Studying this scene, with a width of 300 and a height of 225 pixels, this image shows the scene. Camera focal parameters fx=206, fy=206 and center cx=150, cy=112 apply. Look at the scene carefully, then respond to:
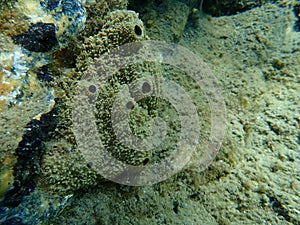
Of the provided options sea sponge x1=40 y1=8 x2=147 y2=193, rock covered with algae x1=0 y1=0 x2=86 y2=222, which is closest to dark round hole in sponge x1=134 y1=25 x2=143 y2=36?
sea sponge x1=40 y1=8 x2=147 y2=193

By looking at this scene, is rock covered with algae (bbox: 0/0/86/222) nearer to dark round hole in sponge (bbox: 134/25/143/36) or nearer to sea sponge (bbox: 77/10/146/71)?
sea sponge (bbox: 77/10/146/71)

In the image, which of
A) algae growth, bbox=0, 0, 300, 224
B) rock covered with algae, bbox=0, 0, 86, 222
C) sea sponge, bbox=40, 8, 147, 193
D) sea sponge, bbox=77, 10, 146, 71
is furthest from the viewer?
sea sponge, bbox=77, 10, 146, 71

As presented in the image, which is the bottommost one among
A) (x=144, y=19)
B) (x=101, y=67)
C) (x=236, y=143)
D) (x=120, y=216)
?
(x=120, y=216)

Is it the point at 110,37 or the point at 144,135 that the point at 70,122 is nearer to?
the point at 144,135

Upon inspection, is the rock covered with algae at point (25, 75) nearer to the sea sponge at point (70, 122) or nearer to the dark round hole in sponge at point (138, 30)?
the sea sponge at point (70, 122)

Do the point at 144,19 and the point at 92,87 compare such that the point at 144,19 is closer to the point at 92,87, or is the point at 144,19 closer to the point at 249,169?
the point at 92,87

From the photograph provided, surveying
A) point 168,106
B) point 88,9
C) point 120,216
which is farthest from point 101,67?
point 120,216

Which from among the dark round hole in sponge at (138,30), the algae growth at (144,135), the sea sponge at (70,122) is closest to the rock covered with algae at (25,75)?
the algae growth at (144,135)

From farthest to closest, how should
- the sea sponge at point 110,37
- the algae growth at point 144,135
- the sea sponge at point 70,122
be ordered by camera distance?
the sea sponge at point 110,37, the sea sponge at point 70,122, the algae growth at point 144,135

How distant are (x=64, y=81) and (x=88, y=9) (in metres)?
0.64

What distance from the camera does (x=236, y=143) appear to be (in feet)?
7.36

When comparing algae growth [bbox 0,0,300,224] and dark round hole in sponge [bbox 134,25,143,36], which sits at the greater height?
dark round hole in sponge [bbox 134,25,143,36]

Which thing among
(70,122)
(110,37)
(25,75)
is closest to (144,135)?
(70,122)

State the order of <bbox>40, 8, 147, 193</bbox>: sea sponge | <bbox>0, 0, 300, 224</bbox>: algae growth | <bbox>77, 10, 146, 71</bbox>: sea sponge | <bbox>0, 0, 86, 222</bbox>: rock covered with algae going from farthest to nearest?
<bbox>77, 10, 146, 71</bbox>: sea sponge → <bbox>40, 8, 147, 193</bbox>: sea sponge → <bbox>0, 0, 300, 224</bbox>: algae growth → <bbox>0, 0, 86, 222</bbox>: rock covered with algae
